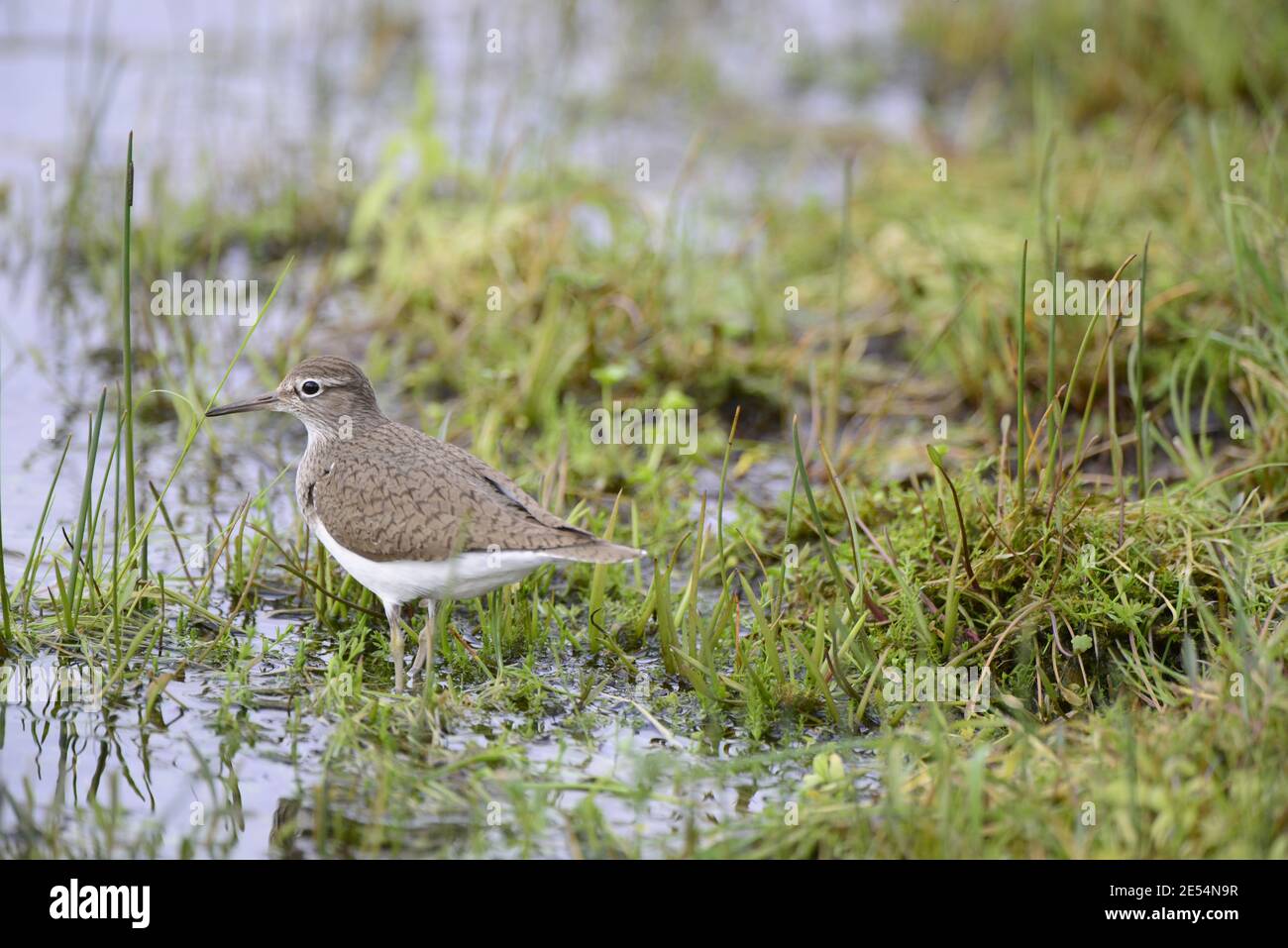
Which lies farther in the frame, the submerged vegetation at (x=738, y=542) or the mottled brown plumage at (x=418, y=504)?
the mottled brown plumage at (x=418, y=504)

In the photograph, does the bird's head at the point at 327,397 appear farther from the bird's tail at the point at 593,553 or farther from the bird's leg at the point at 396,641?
the bird's tail at the point at 593,553

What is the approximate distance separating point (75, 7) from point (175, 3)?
0.80 meters

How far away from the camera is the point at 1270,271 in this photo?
6.98m

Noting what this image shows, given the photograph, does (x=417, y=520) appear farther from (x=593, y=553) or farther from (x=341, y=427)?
(x=341, y=427)

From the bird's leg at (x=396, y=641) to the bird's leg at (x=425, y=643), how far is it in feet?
0.29

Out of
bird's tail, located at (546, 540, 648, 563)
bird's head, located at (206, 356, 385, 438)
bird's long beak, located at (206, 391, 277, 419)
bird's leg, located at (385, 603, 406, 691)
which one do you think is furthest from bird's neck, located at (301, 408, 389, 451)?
bird's tail, located at (546, 540, 648, 563)

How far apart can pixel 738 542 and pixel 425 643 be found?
160cm

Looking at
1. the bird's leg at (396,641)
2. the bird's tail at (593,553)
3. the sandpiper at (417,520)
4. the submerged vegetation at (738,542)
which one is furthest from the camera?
the bird's leg at (396,641)

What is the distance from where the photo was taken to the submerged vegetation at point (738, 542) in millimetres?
4570

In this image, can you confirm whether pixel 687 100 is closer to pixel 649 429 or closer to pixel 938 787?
pixel 649 429

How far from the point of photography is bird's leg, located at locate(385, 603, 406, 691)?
5324mm

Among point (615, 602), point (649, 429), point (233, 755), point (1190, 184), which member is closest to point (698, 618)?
point (615, 602)

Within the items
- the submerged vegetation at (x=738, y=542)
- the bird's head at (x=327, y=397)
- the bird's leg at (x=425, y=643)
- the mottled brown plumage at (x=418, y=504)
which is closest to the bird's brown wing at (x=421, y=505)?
the mottled brown plumage at (x=418, y=504)

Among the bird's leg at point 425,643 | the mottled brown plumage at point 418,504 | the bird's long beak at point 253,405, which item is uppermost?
the bird's long beak at point 253,405
